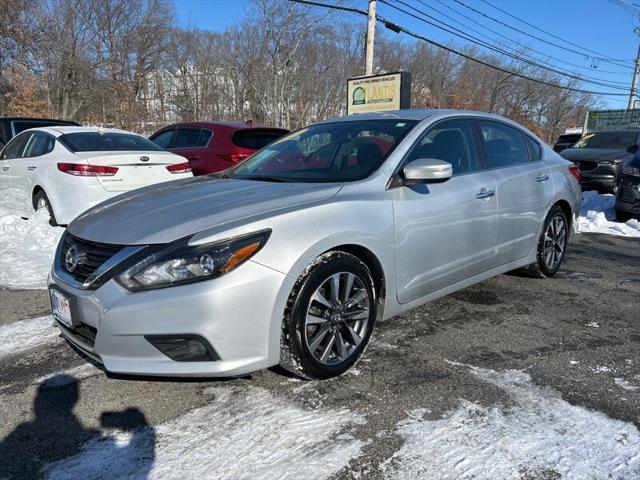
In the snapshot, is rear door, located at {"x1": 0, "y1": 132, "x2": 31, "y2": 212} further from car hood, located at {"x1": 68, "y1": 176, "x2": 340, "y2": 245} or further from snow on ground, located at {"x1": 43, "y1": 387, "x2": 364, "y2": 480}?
snow on ground, located at {"x1": 43, "y1": 387, "x2": 364, "y2": 480}

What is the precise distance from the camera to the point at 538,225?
447 centimetres

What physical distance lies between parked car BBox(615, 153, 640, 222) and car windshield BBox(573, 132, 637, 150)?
4.32m

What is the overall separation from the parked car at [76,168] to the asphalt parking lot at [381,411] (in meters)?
2.60

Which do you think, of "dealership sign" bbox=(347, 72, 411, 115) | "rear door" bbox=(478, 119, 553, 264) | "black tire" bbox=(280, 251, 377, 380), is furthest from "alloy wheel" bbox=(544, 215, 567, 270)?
"dealership sign" bbox=(347, 72, 411, 115)

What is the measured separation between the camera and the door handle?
371 cm

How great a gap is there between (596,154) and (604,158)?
34 centimetres

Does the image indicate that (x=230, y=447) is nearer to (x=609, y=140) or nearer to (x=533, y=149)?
(x=533, y=149)

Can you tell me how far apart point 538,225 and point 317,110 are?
2821 centimetres

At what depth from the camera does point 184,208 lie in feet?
9.19

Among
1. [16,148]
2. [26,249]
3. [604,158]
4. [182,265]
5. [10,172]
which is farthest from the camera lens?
[604,158]

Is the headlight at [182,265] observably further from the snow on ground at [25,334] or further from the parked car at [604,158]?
the parked car at [604,158]

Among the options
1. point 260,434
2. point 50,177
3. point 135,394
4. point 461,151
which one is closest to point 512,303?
point 461,151

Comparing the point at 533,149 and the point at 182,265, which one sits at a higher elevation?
the point at 533,149

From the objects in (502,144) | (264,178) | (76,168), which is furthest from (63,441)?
(76,168)
